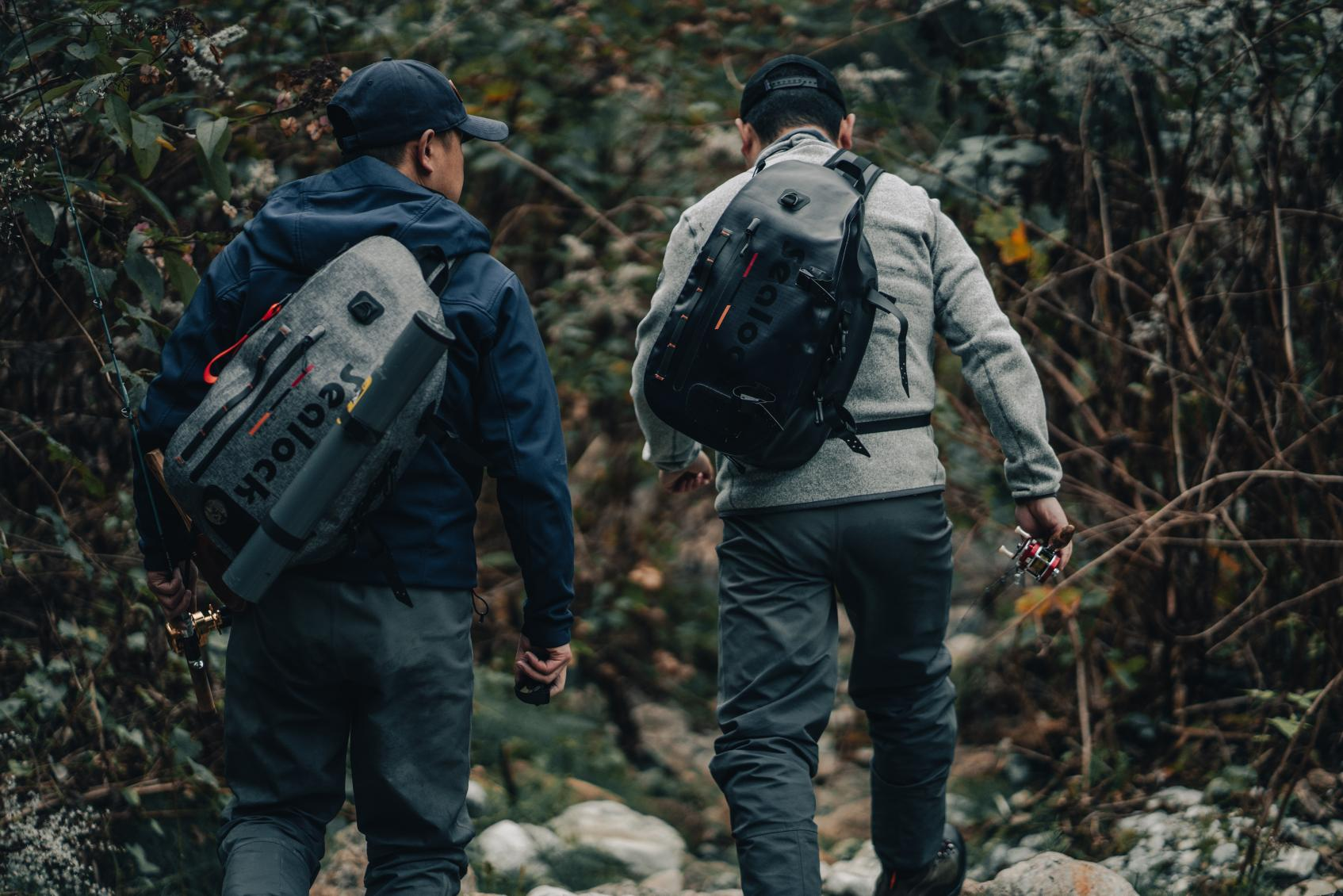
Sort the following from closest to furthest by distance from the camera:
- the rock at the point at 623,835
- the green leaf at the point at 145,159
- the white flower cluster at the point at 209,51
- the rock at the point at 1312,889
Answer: the green leaf at the point at 145,159
the white flower cluster at the point at 209,51
the rock at the point at 1312,889
the rock at the point at 623,835

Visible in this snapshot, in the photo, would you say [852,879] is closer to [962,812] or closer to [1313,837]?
[962,812]

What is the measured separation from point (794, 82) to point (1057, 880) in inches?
82.2

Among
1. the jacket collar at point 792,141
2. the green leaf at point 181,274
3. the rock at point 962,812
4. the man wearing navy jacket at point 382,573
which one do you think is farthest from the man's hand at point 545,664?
the rock at point 962,812

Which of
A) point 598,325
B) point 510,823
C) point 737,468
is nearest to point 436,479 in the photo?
point 737,468

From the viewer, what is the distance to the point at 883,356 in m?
2.76

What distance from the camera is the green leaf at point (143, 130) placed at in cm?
285

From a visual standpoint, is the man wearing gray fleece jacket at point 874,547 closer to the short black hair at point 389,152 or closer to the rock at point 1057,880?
the rock at point 1057,880

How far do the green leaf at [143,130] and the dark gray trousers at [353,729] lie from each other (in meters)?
1.18

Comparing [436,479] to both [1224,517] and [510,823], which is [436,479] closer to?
[510,823]

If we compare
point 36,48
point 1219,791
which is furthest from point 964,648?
point 36,48

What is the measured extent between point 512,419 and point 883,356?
2.83 feet

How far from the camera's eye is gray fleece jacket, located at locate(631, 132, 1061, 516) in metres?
2.73

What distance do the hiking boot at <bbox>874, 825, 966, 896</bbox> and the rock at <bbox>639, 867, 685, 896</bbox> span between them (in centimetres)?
81

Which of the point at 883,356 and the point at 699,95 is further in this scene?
the point at 699,95
